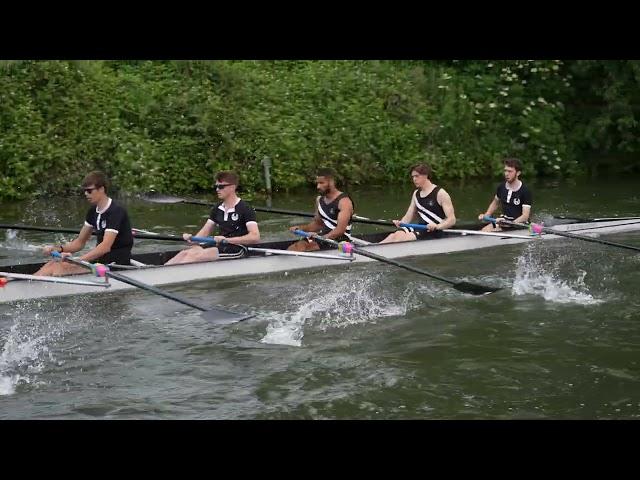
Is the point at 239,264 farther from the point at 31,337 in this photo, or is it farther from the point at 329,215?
the point at 31,337

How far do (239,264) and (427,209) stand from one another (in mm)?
3190

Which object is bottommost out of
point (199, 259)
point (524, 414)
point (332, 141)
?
point (524, 414)

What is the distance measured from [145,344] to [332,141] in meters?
13.3

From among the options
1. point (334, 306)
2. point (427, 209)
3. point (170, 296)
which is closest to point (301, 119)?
point (427, 209)

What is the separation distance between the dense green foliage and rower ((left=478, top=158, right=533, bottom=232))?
26.2 feet

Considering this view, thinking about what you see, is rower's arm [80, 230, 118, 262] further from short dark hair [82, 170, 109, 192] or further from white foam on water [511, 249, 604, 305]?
white foam on water [511, 249, 604, 305]

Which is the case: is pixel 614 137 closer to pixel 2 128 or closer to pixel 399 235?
pixel 399 235

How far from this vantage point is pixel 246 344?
31.2ft

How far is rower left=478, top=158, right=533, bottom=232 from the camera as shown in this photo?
13.7 meters

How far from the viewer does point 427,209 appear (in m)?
13.1

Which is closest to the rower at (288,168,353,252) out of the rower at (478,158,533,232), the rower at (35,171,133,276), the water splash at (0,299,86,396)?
the rower at (35,171,133,276)

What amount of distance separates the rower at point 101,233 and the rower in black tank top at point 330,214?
2.85m

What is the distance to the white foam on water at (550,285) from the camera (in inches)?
444

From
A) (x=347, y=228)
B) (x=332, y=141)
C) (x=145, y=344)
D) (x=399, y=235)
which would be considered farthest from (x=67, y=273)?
(x=332, y=141)
